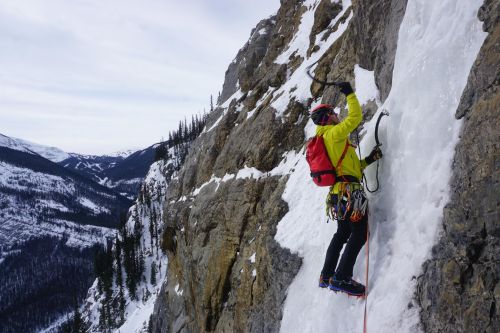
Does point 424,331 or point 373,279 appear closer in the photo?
point 424,331

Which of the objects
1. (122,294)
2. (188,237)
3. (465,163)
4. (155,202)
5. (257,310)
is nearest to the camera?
(465,163)

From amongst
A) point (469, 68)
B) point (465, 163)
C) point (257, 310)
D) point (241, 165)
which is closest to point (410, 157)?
point (465, 163)

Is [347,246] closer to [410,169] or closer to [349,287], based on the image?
[349,287]

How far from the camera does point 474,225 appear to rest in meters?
4.72

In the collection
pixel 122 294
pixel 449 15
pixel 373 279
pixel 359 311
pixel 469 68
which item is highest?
pixel 449 15

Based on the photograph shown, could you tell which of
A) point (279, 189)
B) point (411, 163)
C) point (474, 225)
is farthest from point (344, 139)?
point (279, 189)

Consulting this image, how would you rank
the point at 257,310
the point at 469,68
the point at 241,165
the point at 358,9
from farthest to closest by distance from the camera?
the point at 241,165 → the point at 358,9 → the point at 257,310 → the point at 469,68

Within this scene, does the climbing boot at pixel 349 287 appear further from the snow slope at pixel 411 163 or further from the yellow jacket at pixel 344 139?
the yellow jacket at pixel 344 139

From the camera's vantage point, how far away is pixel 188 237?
23.8 meters

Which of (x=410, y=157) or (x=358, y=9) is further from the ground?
(x=358, y=9)

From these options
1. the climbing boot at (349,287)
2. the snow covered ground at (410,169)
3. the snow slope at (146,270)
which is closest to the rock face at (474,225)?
the snow covered ground at (410,169)

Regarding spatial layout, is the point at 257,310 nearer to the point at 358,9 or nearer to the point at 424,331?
the point at 424,331

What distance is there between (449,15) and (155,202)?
142007mm

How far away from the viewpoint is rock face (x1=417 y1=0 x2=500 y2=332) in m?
4.44
